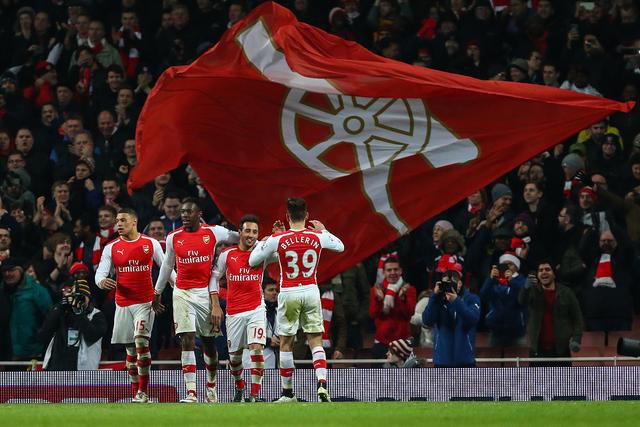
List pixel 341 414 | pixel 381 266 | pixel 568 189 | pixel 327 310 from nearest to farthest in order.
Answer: pixel 341 414
pixel 327 310
pixel 381 266
pixel 568 189

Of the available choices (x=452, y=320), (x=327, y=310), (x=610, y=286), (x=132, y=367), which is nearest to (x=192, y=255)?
(x=132, y=367)

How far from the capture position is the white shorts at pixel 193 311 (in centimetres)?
1848

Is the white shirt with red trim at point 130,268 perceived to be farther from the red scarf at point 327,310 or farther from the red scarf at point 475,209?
the red scarf at point 475,209

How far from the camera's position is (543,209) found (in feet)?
68.6

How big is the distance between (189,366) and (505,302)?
4148mm

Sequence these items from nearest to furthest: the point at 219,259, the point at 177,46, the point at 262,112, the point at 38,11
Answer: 1. the point at 219,259
2. the point at 262,112
3. the point at 177,46
4. the point at 38,11

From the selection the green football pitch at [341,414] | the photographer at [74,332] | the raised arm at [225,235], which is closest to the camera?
the green football pitch at [341,414]

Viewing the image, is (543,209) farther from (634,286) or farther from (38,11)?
(38,11)

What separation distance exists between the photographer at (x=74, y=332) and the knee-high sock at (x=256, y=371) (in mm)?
2915

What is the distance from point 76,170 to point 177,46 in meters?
3.56

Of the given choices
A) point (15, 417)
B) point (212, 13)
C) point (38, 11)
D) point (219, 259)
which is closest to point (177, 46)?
point (212, 13)

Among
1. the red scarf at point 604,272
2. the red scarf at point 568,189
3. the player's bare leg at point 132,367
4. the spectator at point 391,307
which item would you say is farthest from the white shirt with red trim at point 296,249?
the red scarf at point 568,189

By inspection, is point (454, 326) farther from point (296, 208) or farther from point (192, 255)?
point (192, 255)

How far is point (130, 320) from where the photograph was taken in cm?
1883
